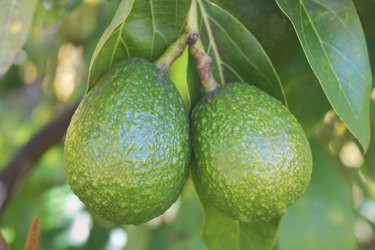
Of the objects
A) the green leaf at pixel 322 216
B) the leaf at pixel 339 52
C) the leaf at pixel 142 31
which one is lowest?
the green leaf at pixel 322 216

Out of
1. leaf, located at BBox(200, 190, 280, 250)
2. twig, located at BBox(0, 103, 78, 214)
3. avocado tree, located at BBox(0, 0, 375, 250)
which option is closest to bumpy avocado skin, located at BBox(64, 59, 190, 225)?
avocado tree, located at BBox(0, 0, 375, 250)

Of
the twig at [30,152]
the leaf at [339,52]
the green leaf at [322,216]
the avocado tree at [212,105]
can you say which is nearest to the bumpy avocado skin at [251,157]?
the avocado tree at [212,105]

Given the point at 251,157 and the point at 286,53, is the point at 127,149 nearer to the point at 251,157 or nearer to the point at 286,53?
the point at 251,157

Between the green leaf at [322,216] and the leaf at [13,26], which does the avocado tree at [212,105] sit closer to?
the leaf at [13,26]

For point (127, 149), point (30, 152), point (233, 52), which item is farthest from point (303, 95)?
point (30, 152)

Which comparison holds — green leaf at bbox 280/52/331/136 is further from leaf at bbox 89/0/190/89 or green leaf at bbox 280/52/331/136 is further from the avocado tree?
leaf at bbox 89/0/190/89
